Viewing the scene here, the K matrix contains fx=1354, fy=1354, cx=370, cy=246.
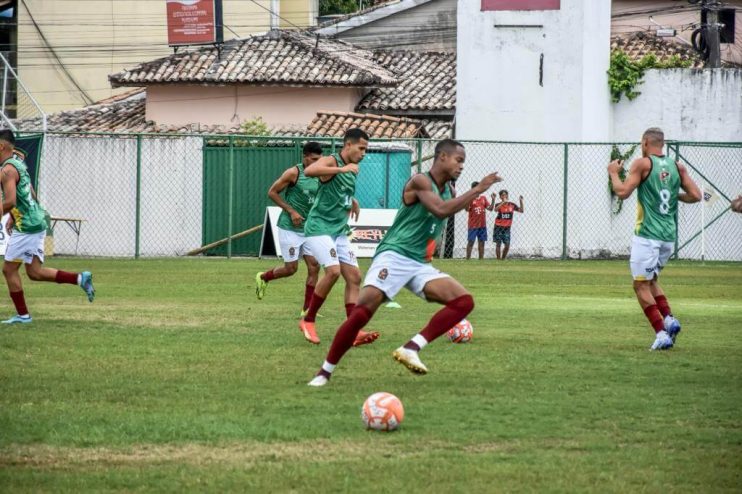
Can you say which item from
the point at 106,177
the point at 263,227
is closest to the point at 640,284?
the point at 263,227

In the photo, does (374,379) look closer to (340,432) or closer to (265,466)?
(340,432)

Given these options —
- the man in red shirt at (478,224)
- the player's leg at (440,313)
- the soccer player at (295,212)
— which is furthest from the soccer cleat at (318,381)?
the man in red shirt at (478,224)

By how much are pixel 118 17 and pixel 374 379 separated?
4655 cm

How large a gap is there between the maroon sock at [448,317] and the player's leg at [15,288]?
647 centimetres

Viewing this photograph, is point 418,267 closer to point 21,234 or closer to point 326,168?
point 326,168

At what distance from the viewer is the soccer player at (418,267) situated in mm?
10500

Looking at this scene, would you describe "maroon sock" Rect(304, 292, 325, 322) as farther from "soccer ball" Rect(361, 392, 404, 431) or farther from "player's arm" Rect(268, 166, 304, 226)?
"soccer ball" Rect(361, 392, 404, 431)

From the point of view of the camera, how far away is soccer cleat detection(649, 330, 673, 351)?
13557 mm

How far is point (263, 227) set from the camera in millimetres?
33094

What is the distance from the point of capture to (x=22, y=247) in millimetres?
15375

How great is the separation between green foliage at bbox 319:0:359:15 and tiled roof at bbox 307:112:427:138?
Answer: 26.7m

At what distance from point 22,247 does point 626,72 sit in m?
25.7

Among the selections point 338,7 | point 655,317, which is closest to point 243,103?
point 338,7

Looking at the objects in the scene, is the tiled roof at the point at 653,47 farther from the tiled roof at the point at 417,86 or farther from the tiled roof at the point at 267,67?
the tiled roof at the point at 267,67
